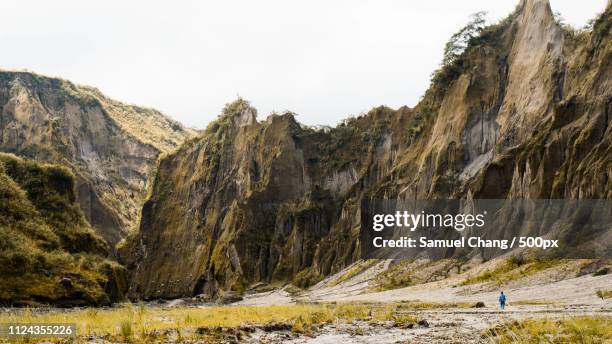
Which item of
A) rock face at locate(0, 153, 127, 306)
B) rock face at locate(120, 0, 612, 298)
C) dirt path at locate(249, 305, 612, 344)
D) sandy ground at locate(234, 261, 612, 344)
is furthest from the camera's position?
rock face at locate(120, 0, 612, 298)

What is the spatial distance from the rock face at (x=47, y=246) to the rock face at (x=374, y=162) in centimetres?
3938

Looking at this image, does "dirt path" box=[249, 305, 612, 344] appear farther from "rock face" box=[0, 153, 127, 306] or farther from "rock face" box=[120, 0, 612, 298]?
"rock face" box=[0, 153, 127, 306]

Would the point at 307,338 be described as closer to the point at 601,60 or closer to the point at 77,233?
the point at 601,60

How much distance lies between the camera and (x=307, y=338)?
2666cm

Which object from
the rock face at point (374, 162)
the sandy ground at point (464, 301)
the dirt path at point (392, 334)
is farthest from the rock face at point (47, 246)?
the dirt path at point (392, 334)

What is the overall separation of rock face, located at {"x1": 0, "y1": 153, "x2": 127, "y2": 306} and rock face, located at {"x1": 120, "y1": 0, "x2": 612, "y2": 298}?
39377mm

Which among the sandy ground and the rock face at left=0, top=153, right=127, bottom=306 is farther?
the rock face at left=0, top=153, right=127, bottom=306

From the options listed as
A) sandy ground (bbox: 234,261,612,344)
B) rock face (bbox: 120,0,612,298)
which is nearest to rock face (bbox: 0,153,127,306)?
sandy ground (bbox: 234,261,612,344)

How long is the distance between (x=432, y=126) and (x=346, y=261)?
85.9ft

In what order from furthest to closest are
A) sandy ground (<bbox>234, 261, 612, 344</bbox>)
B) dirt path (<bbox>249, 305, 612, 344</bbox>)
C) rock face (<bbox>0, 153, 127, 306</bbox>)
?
rock face (<bbox>0, 153, 127, 306</bbox>) → sandy ground (<bbox>234, 261, 612, 344</bbox>) → dirt path (<bbox>249, 305, 612, 344</bbox>)

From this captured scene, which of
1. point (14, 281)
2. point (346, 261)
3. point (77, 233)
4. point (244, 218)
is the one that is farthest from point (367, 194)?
point (14, 281)

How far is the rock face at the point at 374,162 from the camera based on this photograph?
74.1 m

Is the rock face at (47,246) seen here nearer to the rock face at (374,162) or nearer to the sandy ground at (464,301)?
the sandy ground at (464,301)

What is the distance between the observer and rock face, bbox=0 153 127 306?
70.5 m
